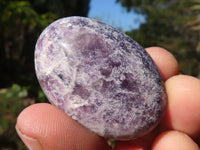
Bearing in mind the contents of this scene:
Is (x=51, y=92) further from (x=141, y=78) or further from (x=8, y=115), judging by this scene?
(x=8, y=115)

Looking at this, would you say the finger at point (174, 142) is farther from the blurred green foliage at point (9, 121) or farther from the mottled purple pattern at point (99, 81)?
the blurred green foliage at point (9, 121)

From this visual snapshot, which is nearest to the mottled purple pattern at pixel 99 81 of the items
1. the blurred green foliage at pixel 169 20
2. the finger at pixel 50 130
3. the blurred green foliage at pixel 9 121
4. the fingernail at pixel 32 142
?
the finger at pixel 50 130

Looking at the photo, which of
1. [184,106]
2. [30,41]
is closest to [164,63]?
[184,106]

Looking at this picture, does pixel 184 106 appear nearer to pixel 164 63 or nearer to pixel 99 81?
pixel 164 63

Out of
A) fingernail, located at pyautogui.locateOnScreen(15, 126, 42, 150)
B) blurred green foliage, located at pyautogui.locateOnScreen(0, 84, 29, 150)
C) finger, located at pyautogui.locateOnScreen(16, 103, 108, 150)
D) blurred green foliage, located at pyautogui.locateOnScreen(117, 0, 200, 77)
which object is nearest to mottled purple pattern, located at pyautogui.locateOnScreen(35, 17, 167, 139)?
finger, located at pyautogui.locateOnScreen(16, 103, 108, 150)

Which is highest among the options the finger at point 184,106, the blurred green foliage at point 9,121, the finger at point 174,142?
the finger at point 184,106

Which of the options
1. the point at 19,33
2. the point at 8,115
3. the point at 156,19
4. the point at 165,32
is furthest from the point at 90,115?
the point at 156,19

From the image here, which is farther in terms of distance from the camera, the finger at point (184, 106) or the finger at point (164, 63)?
the finger at point (164, 63)
